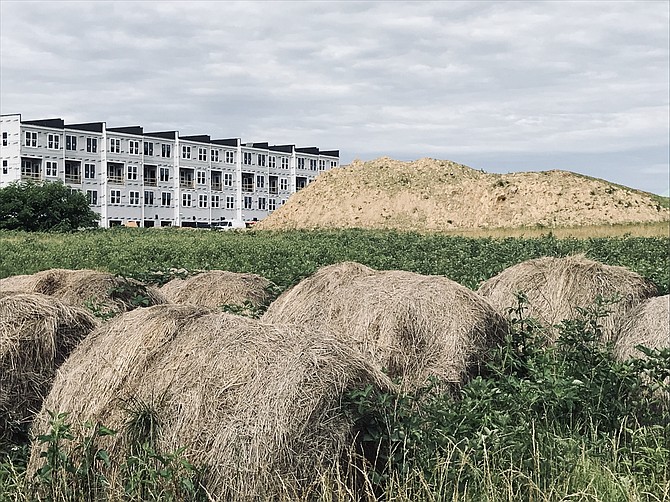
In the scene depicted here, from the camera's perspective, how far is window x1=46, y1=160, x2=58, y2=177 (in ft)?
302

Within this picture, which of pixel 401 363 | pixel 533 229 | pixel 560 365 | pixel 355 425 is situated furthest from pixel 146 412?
pixel 533 229

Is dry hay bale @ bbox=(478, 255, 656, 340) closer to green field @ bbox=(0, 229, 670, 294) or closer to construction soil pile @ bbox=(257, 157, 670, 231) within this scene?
green field @ bbox=(0, 229, 670, 294)

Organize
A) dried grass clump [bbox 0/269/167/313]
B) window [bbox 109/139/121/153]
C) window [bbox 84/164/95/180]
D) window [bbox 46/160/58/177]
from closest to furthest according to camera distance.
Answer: dried grass clump [bbox 0/269/167/313] → window [bbox 46/160/58/177] → window [bbox 84/164/95/180] → window [bbox 109/139/121/153]

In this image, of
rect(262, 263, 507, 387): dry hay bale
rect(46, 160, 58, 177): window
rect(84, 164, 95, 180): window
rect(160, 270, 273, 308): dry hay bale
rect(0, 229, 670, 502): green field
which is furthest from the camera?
rect(84, 164, 95, 180): window

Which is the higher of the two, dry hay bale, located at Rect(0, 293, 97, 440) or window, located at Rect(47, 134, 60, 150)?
window, located at Rect(47, 134, 60, 150)

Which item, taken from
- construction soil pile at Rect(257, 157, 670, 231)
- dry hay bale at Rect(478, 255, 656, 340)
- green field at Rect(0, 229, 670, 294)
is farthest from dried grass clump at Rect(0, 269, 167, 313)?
construction soil pile at Rect(257, 157, 670, 231)

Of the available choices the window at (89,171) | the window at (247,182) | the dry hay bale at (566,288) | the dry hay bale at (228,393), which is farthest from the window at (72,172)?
the dry hay bale at (228,393)

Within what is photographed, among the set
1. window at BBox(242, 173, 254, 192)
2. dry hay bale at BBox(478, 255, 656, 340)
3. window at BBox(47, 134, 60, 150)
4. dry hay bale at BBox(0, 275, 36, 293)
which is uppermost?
window at BBox(47, 134, 60, 150)

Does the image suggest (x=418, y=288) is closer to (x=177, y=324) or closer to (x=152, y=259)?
(x=177, y=324)

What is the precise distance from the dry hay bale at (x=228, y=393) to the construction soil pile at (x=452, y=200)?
5650 cm

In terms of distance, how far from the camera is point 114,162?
99438 millimetres

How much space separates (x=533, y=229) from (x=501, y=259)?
2809 centimetres

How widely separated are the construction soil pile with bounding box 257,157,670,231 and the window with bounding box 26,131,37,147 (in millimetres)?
27711

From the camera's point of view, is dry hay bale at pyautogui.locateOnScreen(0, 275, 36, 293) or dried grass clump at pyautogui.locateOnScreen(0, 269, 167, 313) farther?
dry hay bale at pyautogui.locateOnScreen(0, 275, 36, 293)
